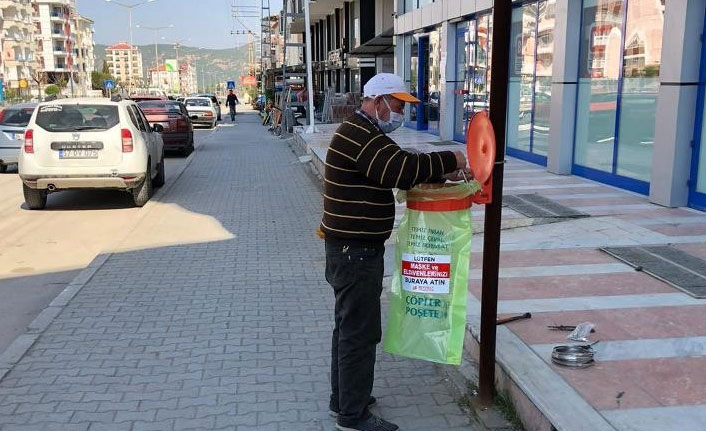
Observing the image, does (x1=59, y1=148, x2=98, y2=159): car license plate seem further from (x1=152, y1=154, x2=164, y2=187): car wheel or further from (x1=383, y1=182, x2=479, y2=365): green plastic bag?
(x1=383, y1=182, x2=479, y2=365): green plastic bag

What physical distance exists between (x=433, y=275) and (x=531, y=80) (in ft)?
34.7

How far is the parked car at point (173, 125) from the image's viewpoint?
19.3 m

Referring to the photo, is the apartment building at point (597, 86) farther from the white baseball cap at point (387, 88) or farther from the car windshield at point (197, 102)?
the car windshield at point (197, 102)

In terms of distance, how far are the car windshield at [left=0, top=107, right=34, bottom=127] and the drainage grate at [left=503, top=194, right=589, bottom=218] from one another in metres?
12.2

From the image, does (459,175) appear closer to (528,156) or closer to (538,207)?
(538,207)

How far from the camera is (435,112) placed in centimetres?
2089

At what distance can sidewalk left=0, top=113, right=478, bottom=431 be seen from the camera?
12.7 ft

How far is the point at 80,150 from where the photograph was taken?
1032 centimetres

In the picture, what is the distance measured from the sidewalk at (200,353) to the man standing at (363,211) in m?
0.40

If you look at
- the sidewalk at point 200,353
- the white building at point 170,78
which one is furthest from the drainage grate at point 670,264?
the white building at point 170,78

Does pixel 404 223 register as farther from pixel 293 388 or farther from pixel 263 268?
pixel 263 268

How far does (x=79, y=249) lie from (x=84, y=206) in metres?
3.16

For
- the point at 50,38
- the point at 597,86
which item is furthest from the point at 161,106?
the point at 50,38

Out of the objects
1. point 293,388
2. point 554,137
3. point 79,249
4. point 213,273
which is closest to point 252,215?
point 79,249
